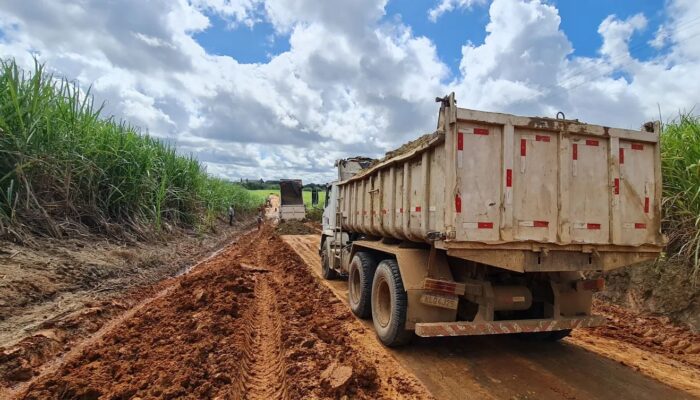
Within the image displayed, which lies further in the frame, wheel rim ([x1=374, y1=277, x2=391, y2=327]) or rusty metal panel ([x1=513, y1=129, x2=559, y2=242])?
wheel rim ([x1=374, y1=277, x2=391, y2=327])

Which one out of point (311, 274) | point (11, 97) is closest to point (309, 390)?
point (311, 274)

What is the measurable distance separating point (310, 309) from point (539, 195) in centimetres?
377

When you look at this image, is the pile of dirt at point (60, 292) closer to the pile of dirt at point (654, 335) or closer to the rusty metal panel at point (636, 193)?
the rusty metal panel at point (636, 193)

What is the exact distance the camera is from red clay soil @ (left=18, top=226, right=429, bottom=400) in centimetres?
330

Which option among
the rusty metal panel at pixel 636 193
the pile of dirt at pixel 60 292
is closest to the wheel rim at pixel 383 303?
the rusty metal panel at pixel 636 193

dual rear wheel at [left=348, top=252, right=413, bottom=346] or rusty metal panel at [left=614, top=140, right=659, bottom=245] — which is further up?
→ rusty metal panel at [left=614, top=140, right=659, bottom=245]

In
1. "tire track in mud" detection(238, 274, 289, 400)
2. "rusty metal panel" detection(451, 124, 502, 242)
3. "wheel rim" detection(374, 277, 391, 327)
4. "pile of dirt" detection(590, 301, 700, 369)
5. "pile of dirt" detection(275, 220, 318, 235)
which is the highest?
"rusty metal panel" detection(451, 124, 502, 242)

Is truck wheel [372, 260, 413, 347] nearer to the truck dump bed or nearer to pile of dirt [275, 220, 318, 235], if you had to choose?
the truck dump bed

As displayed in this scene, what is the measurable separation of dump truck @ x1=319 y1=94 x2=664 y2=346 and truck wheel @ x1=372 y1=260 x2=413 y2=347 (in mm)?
18

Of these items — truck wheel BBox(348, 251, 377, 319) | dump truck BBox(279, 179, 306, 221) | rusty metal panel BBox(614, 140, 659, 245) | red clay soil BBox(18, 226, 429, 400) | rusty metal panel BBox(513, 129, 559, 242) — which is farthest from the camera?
dump truck BBox(279, 179, 306, 221)

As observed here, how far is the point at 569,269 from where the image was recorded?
3967 mm

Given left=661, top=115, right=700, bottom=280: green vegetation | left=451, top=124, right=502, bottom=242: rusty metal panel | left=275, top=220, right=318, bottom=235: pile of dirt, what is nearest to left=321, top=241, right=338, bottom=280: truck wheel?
left=451, top=124, right=502, bottom=242: rusty metal panel

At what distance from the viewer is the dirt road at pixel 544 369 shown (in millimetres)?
3576

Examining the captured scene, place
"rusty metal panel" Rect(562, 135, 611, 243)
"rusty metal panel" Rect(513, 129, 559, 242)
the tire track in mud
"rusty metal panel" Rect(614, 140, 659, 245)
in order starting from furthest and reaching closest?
"rusty metal panel" Rect(614, 140, 659, 245), "rusty metal panel" Rect(562, 135, 611, 243), "rusty metal panel" Rect(513, 129, 559, 242), the tire track in mud
